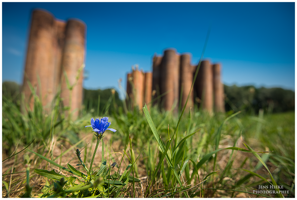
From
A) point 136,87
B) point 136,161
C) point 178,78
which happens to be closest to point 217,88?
point 178,78

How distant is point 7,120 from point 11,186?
80 centimetres

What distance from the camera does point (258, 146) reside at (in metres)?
1.86

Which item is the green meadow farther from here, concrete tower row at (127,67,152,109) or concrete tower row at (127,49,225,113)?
concrete tower row at (127,49,225,113)

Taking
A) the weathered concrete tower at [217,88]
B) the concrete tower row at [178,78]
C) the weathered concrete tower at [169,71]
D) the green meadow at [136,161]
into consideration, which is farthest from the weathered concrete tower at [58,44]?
the weathered concrete tower at [217,88]

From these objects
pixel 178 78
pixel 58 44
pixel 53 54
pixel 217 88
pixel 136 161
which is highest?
pixel 58 44

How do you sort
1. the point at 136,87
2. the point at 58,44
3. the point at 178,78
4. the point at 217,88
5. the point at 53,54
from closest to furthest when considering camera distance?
1. the point at 136,87
2. the point at 53,54
3. the point at 58,44
4. the point at 178,78
5. the point at 217,88

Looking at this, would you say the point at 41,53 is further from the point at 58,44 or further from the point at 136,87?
the point at 136,87

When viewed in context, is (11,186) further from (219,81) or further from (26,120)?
(219,81)

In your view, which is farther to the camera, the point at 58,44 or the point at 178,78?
the point at 178,78

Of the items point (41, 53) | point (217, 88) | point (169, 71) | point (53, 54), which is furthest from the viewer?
point (217, 88)

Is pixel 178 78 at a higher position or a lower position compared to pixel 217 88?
higher

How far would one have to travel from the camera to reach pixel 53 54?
5.07 meters

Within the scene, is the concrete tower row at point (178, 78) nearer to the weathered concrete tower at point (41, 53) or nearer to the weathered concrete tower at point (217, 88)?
the weathered concrete tower at point (217, 88)

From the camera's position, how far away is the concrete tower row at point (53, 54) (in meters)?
4.35
